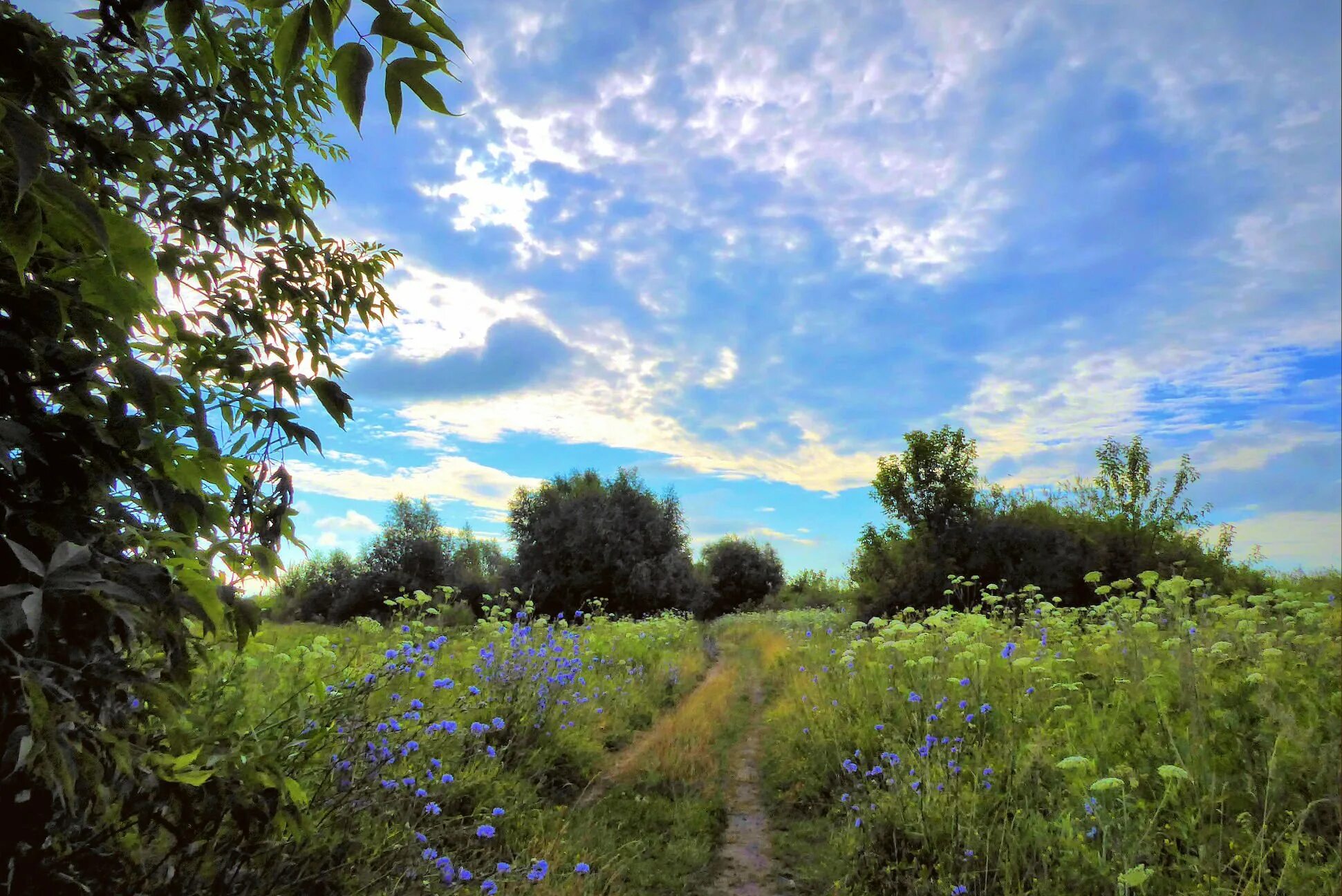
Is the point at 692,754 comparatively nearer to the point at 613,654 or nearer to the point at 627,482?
the point at 613,654

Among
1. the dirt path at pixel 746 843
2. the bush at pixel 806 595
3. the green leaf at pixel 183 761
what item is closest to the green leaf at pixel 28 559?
the green leaf at pixel 183 761

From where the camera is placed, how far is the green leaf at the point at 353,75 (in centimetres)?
121

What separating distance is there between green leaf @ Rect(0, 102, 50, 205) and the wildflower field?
4.29ft

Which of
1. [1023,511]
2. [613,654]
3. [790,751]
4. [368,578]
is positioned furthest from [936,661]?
[368,578]

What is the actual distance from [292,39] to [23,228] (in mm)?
587

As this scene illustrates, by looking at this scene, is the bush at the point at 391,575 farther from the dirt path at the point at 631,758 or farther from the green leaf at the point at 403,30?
the green leaf at the point at 403,30

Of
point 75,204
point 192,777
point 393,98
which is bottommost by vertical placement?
point 192,777

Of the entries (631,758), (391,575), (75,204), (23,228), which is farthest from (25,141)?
(391,575)

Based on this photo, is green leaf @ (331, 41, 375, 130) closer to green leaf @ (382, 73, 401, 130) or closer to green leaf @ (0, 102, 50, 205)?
green leaf @ (382, 73, 401, 130)

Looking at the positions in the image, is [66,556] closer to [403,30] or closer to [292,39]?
[292,39]

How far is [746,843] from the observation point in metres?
5.30

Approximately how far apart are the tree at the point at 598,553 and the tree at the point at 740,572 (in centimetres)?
1468

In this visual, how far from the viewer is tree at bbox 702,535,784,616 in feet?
140

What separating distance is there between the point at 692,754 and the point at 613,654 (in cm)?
453
